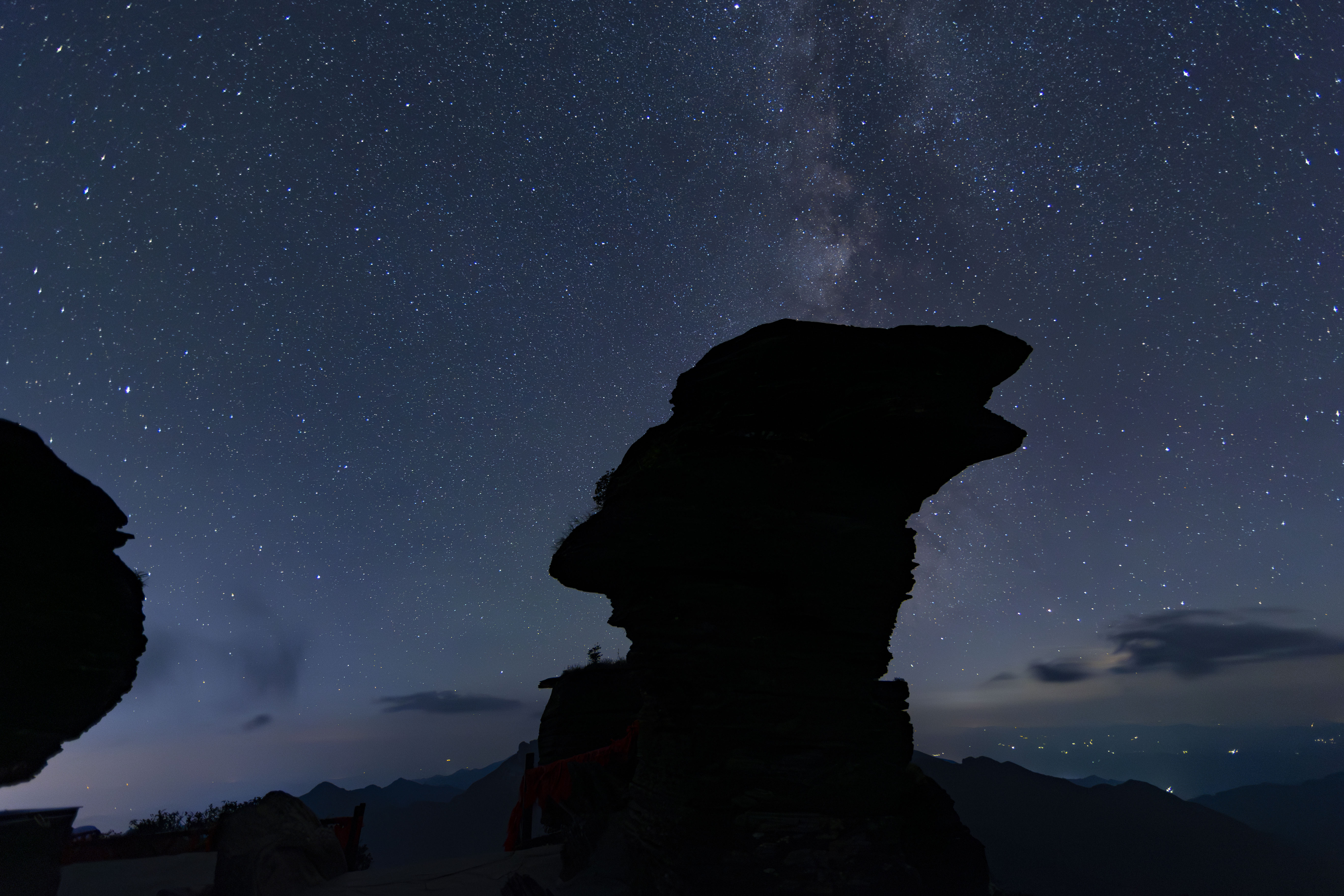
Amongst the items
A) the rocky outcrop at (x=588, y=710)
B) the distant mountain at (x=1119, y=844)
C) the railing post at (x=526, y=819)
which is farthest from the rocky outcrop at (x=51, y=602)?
the distant mountain at (x=1119, y=844)

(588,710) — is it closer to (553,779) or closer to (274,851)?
(553,779)

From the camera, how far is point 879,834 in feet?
33.4

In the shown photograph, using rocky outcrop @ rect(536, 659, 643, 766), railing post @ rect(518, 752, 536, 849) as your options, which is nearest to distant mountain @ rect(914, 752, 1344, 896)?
rocky outcrop @ rect(536, 659, 643, 766)

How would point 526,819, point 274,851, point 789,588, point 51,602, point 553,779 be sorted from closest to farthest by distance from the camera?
1. point 789,588
2. point 51,602
3. point 274,851
4. point 553,779
5. point 526,819

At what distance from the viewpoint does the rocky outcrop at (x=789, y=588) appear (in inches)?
404

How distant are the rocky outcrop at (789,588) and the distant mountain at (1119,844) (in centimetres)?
16908

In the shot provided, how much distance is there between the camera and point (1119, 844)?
166 meters

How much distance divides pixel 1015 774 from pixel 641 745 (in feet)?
780

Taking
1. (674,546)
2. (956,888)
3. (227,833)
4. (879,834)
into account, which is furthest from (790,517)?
(227,833)

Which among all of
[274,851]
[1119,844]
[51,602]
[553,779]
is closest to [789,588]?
[553,779]

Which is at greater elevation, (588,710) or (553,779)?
(588,710)

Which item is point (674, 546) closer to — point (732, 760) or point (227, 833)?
point (732, 760)

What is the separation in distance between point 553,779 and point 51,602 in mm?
11094

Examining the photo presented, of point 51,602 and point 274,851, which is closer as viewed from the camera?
point 51,602
